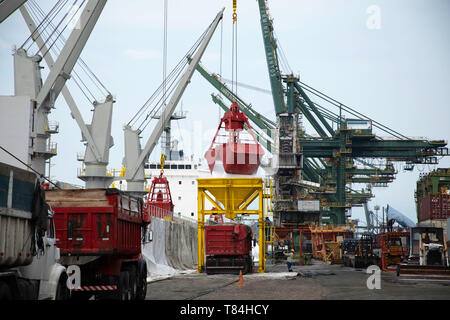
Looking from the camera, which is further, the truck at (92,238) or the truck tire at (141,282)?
the truck tire at (141,282)

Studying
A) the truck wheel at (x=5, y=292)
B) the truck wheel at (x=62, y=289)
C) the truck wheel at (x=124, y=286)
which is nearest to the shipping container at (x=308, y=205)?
the truck wheel at (x=124, y=286)

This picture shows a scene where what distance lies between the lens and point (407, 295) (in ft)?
63.5

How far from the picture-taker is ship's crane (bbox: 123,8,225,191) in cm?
5744

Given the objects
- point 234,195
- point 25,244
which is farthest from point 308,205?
point 25,244

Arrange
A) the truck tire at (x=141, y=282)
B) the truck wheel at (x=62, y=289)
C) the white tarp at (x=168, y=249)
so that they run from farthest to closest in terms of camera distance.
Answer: the white tarp at (x=168, y=249) → the truck tire at (x=141, y=282) → the truck wheel at (x=62, y=289)

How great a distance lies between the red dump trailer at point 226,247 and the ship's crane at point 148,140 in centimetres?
2420

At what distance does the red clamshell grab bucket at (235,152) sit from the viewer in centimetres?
3688

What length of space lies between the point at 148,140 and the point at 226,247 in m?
26.8

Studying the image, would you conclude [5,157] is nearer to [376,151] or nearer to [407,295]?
[407,295]

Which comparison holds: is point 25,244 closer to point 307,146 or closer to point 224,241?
point 224,241

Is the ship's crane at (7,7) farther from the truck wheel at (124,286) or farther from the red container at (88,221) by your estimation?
the truck wheel at (124,286)

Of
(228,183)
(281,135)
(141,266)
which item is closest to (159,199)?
(281,135)

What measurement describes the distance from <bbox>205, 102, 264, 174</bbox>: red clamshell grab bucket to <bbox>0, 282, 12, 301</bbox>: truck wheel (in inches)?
1067
